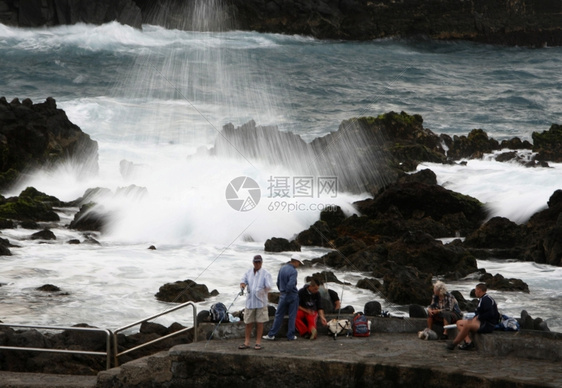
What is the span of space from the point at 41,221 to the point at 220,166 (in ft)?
39.4

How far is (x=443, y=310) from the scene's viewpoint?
39.2 ft

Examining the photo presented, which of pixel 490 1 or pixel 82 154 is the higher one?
pixel 490 1

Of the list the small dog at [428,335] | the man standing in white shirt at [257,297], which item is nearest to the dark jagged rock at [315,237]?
the small dog at [428,335]

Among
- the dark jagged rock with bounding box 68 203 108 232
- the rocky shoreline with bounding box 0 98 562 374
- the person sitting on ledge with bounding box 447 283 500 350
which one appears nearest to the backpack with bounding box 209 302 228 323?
the rocky shoreline with bounding box 0 98 562 374

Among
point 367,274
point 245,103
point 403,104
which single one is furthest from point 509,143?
point 367,274

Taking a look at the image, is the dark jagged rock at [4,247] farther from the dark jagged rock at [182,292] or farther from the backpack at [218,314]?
the backpack at [218,314]

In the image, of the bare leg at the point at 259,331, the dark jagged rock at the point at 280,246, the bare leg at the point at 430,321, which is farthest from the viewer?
the dark jagged rock at the point at 280,246

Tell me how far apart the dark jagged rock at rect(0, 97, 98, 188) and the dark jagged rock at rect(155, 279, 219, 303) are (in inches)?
615

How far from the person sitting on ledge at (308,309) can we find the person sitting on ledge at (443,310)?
4.63 ft

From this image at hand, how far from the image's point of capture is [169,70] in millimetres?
65875

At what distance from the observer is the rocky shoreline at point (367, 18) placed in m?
73.1

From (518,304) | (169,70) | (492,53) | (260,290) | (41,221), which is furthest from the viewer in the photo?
(492,53)

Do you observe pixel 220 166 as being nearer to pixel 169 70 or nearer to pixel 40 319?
pixel 40 319

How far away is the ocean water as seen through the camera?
21391 mm
